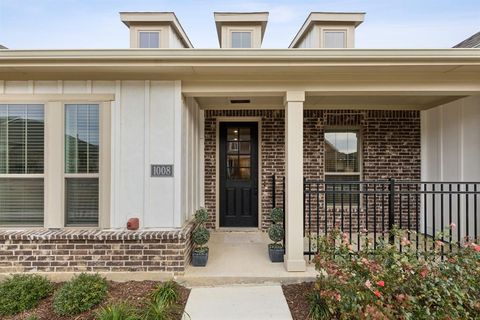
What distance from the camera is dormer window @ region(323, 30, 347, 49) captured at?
6704 millimetres

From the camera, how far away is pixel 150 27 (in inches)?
264

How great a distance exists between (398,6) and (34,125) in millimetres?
9365

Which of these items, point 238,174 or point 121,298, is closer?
point 121,298

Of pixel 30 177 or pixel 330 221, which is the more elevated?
pixel 30 177

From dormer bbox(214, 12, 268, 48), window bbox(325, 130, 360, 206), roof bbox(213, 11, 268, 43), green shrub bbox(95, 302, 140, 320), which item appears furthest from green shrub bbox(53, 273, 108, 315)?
roof bbox(213, 11, 268, 43)

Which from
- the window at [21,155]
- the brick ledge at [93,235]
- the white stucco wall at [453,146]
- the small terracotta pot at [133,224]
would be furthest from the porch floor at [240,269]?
the white stucco wall at [453,146]

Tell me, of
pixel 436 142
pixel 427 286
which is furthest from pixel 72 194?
pixel 436 142

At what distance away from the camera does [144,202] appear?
3.62 metres

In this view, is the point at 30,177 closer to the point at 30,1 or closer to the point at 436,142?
the point at 436,142

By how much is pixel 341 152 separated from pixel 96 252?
15.6 feet

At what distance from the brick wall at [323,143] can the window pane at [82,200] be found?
2.31m

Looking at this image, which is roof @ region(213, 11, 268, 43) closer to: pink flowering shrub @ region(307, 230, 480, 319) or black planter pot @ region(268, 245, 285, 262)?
black planter pot @ region(268, 245, 285, 262)

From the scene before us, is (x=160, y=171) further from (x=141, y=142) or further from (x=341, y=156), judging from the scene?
(x=341, y=156)

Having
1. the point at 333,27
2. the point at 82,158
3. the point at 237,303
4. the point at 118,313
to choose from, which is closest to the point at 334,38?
the point at 333,27
